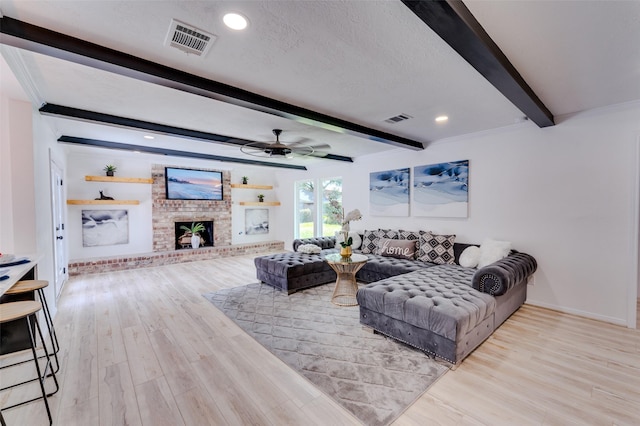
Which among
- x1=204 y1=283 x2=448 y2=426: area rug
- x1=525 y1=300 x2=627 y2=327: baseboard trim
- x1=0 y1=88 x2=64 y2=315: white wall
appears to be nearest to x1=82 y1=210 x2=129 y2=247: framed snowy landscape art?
x1=0 y1=88 x2=64 y2=315: white wall

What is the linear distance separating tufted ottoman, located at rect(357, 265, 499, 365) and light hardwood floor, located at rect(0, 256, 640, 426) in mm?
209

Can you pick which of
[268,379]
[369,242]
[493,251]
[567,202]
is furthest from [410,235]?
[268,379]

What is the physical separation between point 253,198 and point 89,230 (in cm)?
399

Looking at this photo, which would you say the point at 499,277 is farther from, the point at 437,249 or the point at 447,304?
the point at 437,249

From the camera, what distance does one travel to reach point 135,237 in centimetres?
630

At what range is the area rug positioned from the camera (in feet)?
6.27

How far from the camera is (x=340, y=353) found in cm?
248

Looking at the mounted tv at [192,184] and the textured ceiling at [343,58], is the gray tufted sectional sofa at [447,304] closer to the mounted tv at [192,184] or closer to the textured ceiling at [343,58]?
the textured ceiling at [343,58]

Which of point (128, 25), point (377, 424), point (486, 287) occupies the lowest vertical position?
point (377, 424)

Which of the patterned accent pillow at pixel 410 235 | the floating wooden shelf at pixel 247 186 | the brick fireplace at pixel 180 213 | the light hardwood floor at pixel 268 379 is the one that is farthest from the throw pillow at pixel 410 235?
the brick fireplace at pixel 180 213

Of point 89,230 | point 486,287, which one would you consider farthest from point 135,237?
point 486,287

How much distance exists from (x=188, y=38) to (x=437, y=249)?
4.14 metres

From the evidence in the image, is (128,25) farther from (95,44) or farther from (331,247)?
(331,247)

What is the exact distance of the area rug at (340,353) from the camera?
6.27 feet
